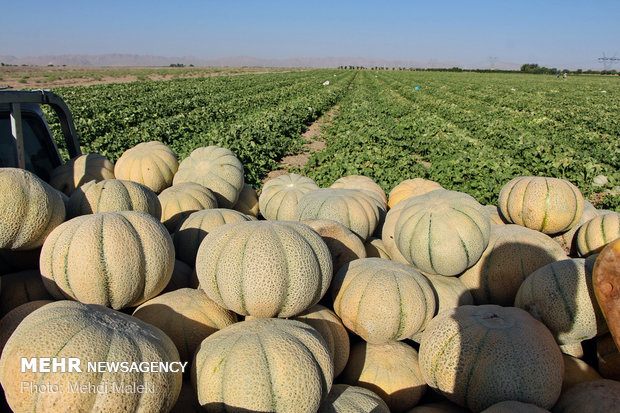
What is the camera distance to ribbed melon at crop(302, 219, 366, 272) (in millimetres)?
3146

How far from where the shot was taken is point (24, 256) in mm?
2828

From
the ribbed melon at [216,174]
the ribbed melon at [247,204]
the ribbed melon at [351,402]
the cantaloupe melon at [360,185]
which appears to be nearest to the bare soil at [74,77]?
the ribbed melon at [216,174]

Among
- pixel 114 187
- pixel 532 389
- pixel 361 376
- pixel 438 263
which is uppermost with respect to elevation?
pixel 114 187

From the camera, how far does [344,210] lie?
12.3 ft

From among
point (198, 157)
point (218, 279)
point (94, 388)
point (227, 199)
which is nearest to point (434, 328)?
point (218, 279)

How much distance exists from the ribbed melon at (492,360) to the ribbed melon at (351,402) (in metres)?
0.42

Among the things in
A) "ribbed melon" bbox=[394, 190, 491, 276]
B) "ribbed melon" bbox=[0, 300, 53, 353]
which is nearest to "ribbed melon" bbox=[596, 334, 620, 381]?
"ribbed melon" bbox=[394, 190, 491, 276]

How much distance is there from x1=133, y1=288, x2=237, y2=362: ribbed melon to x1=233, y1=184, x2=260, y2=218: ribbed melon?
8.75ft

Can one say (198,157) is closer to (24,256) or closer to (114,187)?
(114,187)

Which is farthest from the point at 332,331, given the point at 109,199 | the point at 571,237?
the point at 571,237

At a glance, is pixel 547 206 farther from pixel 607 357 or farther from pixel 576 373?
pixel 576 373

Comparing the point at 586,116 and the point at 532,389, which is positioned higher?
the point at 586,116

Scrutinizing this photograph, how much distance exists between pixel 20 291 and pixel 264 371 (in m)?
1.86

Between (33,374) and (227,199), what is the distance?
10.7ft
